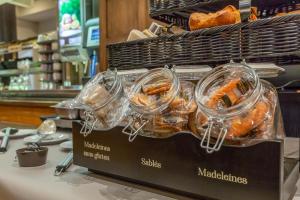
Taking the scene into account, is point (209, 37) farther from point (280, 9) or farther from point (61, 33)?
point (61, 33)

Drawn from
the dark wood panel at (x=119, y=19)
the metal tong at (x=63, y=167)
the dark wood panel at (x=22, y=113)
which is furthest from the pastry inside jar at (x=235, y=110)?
the dark wood panel at (x=22, y=113)

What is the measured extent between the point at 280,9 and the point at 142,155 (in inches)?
24.9

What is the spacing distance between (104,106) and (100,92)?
0.04 meters

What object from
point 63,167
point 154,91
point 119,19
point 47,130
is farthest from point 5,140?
point 119,19

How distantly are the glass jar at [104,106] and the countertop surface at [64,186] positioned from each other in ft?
0.31

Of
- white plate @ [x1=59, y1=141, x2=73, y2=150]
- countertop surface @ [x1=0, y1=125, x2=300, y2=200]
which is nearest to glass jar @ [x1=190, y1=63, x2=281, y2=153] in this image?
countertop surface @ [x1=0, y1=125, x2=300, y2=200]

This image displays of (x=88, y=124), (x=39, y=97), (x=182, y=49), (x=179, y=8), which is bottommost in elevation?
(x=39, y=97)

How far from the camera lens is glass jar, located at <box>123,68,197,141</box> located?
451mm

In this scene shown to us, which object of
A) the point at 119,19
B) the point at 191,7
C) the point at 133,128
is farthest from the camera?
the point at 119,19

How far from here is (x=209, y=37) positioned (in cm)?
62

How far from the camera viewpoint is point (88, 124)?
0.55 metres

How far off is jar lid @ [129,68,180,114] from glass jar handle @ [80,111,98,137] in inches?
4.0

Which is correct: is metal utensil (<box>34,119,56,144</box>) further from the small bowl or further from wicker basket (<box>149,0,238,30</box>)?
wicker basket (<box>149,0,238,30</box>)

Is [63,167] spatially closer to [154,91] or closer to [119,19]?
[154,91]
